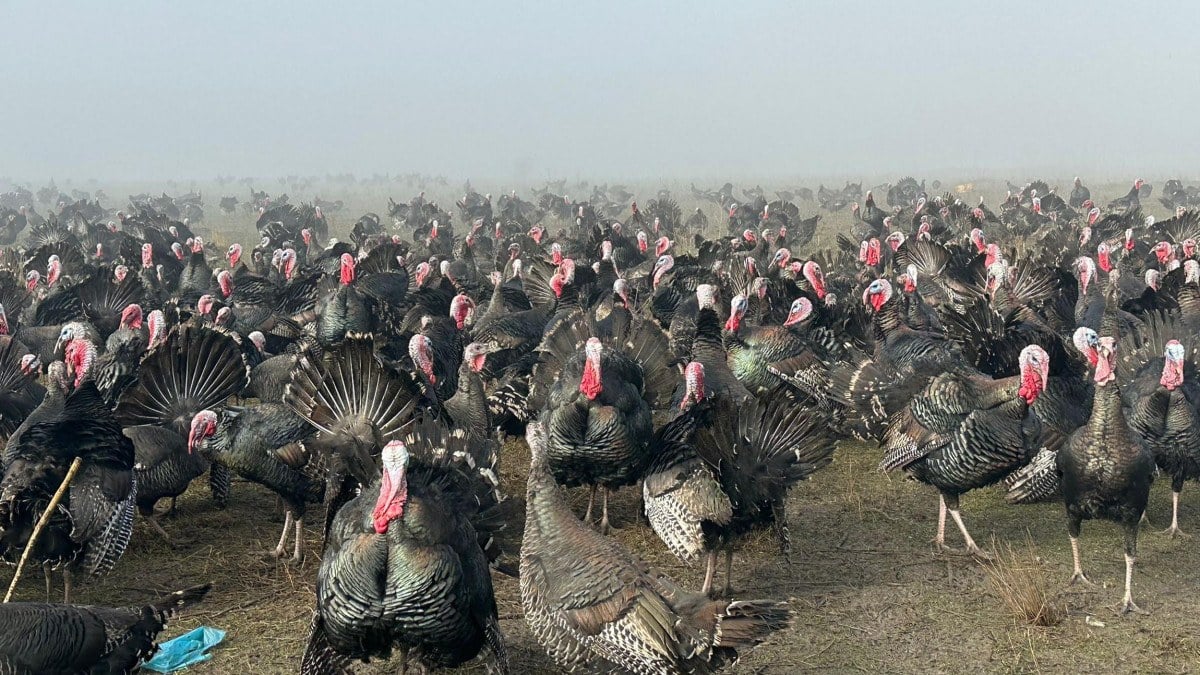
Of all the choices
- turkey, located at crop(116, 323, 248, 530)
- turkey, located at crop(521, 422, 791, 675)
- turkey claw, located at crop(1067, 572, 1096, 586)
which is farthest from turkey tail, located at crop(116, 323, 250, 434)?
turkey claw, located at crop(1067, 572, 1096, 586)

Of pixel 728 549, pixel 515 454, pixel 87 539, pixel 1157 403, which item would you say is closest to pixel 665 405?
pixel 515 454

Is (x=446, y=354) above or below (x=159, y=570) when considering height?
above

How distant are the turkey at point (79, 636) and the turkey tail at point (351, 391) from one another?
1468 mm

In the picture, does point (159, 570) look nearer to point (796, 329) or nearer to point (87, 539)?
point (87, 539)

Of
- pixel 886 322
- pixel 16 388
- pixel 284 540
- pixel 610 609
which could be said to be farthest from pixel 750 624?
pixel 16 388

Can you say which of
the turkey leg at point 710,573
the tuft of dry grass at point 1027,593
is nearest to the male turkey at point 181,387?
the turkey leg at point 710,573

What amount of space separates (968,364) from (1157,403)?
1349 millimetres

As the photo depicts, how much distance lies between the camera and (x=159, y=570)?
6.66 metres

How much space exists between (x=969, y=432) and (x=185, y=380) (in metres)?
5.60

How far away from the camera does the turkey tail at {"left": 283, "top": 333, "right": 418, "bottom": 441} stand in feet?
19.3

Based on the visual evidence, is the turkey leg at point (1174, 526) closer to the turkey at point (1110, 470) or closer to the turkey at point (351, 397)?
the turkey at point (1110, 470)

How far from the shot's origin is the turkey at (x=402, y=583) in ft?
14.7

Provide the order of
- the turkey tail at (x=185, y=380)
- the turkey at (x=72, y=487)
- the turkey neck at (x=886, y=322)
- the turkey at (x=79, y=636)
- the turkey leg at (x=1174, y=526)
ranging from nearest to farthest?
1. the turkey at (x=79, y=636)
2. the turkey at (x=72, y=487)
3. the turkey leg at (x=1174, y=526)
4. the turkey tail at (x=185, y=380)
5. the turkey neck at (x=886, y=322)

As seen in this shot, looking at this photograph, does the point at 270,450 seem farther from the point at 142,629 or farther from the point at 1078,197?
the point at 1078,197
